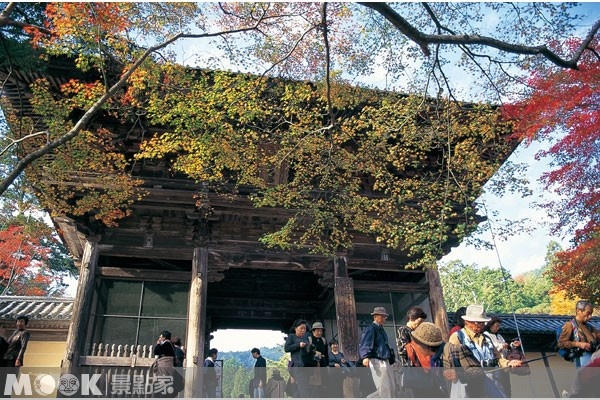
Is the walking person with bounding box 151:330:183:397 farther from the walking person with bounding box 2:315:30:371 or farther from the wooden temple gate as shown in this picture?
the walking person with bounding box 2:315:30:371

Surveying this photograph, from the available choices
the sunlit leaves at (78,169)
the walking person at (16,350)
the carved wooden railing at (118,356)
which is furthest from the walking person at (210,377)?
the sunlit leaves at (78,169)

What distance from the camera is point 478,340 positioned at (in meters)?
4.79

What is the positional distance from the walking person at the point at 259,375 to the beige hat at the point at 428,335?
6.00 meters

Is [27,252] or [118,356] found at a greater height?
[27,252]

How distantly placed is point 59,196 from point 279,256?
17.0ft

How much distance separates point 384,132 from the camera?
906 centimetres

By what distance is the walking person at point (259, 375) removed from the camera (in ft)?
33.4

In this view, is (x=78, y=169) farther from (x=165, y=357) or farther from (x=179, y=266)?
(x=165, y=357)

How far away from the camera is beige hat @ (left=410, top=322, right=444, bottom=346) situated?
190 inches

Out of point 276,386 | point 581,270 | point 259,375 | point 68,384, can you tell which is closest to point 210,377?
point 259,375

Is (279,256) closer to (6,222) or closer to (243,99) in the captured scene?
(243,99)

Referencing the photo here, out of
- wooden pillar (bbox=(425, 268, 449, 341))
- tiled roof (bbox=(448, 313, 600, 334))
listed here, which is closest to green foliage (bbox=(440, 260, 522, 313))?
tiled roof (bbox=(448, 313, 600, 334))

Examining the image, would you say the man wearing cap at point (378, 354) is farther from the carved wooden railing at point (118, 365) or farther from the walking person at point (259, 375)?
the carved wooden railing at point (118, 365)

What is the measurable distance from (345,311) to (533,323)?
9395 millimetres
